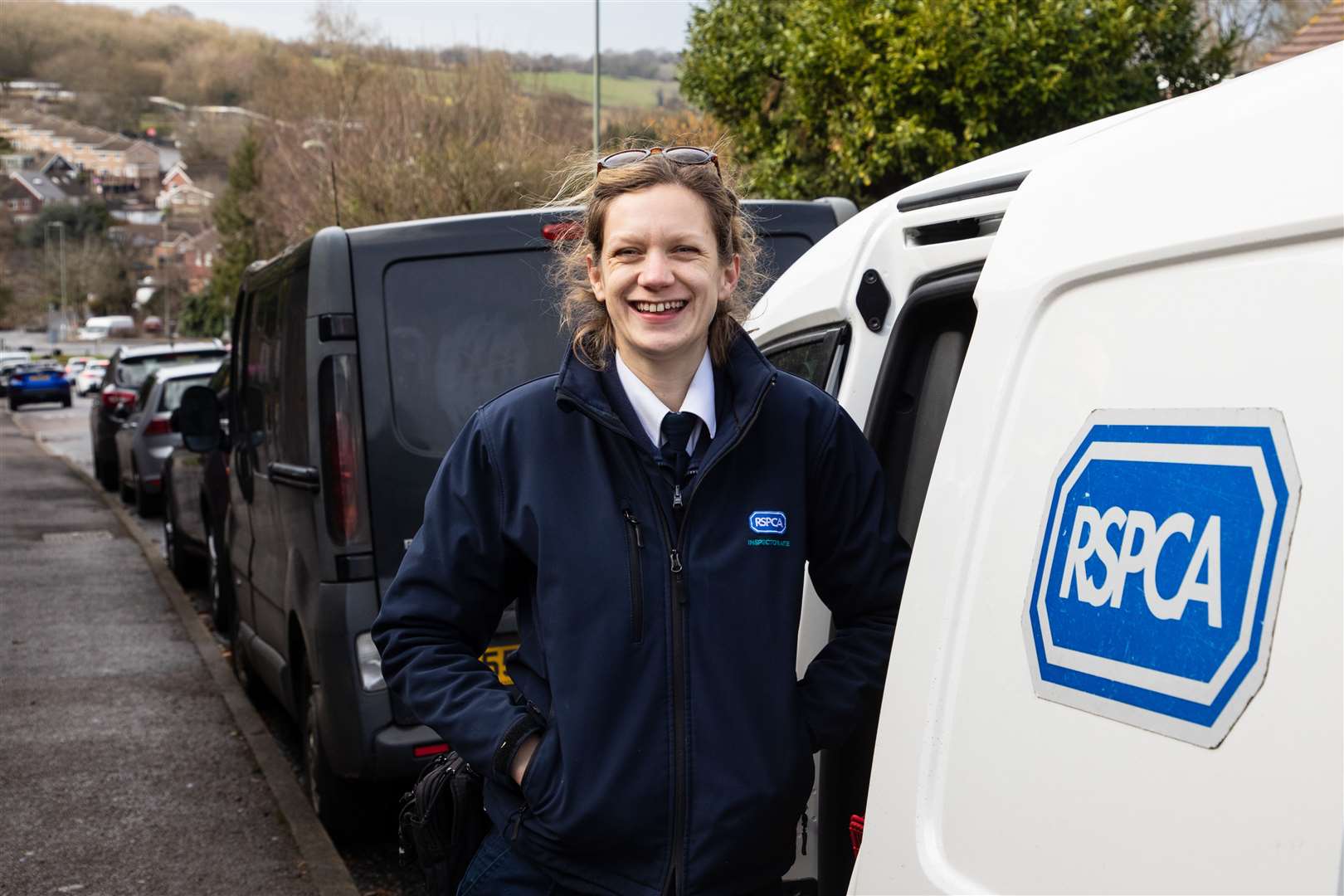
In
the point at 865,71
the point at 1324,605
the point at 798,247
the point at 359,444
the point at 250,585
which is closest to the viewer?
the point at 1324,605

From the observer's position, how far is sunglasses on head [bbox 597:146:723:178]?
2277 mm

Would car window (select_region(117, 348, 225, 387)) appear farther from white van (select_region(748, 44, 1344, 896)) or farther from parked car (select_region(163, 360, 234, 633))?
white van (select_region(748, 44, 1344, 896))

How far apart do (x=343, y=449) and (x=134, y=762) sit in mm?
2530

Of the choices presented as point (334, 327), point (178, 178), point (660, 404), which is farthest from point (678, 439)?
point (178, 178)

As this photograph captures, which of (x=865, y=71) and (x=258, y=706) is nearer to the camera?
(x=258, y=706)

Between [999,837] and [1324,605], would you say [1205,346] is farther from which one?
[999,837]

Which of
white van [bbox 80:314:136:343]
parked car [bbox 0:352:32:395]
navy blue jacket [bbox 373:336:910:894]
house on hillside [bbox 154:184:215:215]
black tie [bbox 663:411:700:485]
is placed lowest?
white van [bbox 80:314:136:343]

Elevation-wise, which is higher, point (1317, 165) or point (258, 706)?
point (1317, 165)

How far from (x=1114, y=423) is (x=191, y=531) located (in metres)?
10.5

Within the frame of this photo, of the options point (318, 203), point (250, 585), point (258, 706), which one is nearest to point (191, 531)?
point (258, 706)

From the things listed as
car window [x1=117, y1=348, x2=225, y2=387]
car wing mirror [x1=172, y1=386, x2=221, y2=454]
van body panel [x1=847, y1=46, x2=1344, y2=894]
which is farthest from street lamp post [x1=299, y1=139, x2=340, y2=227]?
van body panel [x1=847, y1=46, x2=1344, y2=894]

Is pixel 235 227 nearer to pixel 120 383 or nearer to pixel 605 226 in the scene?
pixel 120 383

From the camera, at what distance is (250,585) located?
273 inches

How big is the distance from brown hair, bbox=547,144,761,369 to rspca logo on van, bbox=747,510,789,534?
28 cm
